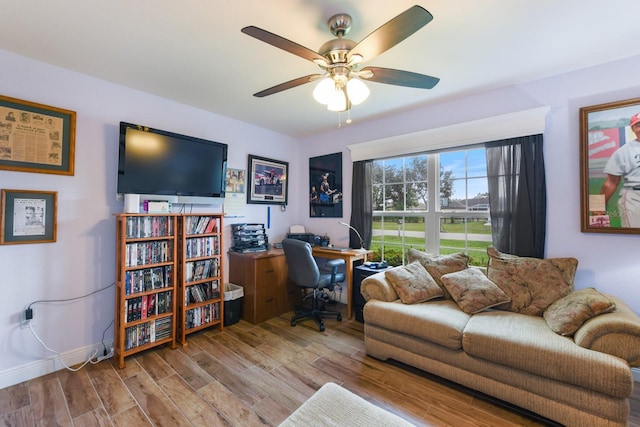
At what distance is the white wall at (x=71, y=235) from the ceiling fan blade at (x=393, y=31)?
2.23m

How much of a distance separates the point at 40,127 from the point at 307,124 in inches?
98.5

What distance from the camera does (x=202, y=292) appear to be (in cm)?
272

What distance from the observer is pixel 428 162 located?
9.89 ft

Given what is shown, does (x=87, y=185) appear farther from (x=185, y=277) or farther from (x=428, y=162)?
(x=428, y=162)

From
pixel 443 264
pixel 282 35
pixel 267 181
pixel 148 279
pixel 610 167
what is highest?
pixel 282 35

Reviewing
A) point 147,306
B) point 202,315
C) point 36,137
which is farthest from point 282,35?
point 202,315

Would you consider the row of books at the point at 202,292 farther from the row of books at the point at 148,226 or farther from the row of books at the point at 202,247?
the row of books at the point at 148,226

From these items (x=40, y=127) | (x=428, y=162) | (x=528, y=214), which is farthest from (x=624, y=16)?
(x=40, y=127)

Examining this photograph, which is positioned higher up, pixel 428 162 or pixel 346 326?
pixel 428 162

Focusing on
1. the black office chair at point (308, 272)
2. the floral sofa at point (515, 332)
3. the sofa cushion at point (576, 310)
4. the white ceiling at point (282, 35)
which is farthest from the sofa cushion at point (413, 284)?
the white ceiling at point (282, 35)

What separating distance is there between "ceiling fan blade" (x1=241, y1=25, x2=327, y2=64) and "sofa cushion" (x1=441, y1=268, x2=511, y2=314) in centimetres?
199

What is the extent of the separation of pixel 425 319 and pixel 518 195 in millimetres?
1410

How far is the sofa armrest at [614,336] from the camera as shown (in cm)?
143

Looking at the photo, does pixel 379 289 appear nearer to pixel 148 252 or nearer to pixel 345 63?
pixel 345 63
